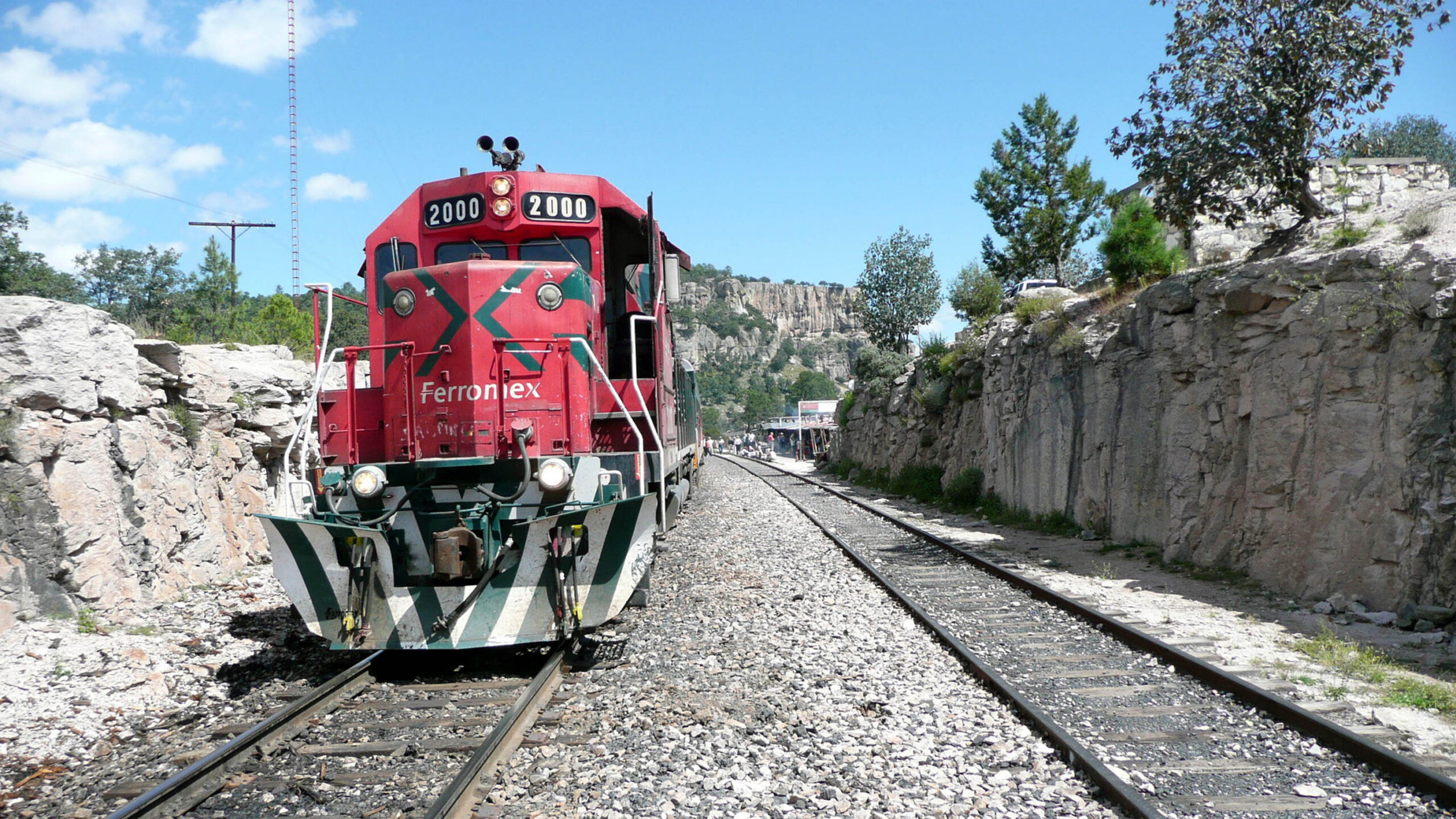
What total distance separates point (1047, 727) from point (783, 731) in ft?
4.56

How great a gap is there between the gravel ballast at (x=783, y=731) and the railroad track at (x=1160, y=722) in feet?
0.80

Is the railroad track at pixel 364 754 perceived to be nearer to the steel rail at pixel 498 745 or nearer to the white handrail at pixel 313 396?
the steel rail at pixel 498 745

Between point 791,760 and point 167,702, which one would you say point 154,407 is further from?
point 791,760

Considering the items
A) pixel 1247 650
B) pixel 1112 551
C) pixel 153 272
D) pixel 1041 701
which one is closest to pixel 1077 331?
pixel 1112 551

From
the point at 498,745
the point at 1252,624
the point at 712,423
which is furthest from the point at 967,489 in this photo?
the point at 712,423

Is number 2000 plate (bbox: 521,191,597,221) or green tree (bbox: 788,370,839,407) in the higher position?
green tree (bbox: 788,370,839,407)

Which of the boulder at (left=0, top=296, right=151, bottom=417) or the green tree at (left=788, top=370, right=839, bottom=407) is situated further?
the green tree at (left=788, top=370, right=839, bottom=407)

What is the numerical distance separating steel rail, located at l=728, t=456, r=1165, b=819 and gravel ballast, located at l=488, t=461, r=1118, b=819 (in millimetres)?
76

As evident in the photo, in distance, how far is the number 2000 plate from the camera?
267 inches

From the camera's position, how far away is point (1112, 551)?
10266 millimetres

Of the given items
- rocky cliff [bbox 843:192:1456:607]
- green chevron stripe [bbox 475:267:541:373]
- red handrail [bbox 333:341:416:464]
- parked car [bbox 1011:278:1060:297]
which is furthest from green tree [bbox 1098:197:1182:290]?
parked car [bbox 1011:278:1060:297]

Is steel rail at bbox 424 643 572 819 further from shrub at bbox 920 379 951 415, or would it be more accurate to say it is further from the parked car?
the parked car

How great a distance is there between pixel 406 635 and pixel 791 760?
2722 mm

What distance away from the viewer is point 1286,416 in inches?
308
